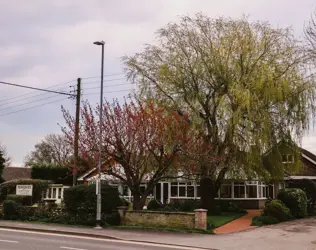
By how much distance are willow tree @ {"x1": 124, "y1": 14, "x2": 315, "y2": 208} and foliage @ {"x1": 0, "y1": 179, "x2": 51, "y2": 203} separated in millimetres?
9615

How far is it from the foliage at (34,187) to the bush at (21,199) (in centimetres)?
55

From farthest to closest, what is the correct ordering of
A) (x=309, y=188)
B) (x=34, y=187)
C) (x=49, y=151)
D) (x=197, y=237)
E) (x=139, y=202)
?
(x=49, y=151)
(x=309, y=188)
(x=34, y=187)
(x=139, y=202)
(x=197, y=237)

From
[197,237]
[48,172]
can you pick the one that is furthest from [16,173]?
[197,237]

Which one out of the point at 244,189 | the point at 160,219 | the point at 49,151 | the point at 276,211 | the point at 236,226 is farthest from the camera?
the point at 49,151

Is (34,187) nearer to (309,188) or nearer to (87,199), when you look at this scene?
(87,199)

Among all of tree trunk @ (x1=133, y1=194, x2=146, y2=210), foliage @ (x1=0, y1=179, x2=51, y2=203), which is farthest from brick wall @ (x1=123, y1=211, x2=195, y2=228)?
foliage @ (x1=0, y1=179, x2=51, y2=203)

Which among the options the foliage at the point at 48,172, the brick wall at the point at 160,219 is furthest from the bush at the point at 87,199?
the foliage at the point at 48,172

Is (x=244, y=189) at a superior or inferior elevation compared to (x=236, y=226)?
superior

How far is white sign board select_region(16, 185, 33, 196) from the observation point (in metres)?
28.5

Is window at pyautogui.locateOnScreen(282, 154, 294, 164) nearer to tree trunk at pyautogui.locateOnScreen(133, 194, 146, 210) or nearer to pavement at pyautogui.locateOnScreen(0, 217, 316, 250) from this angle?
pavement at pyautogui.locateOnScreen(0, 217, 316, 250)

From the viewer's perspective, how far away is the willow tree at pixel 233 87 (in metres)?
25.9

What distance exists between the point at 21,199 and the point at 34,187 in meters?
1.56

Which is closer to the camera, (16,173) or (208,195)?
(208,195)

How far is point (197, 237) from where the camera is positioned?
757 inches
